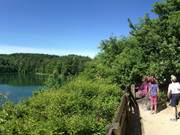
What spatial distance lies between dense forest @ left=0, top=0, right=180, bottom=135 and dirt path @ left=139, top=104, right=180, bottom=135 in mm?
1221

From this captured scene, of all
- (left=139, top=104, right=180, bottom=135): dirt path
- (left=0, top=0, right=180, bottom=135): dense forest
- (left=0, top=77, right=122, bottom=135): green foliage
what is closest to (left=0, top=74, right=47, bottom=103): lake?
(left=0, top=0, right=180, bottom=135): dense forest

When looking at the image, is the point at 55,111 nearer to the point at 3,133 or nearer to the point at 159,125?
the point at 3,133

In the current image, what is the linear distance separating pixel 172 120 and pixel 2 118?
6033 mm

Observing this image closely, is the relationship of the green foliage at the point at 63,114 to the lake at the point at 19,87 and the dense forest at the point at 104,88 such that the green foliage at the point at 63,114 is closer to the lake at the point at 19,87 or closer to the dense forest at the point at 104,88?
the dense forest at the point at 104,88

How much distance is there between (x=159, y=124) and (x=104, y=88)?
360 centimetres

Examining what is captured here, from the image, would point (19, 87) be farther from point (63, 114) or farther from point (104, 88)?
point (63, 114)

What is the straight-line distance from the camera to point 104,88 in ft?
50.6

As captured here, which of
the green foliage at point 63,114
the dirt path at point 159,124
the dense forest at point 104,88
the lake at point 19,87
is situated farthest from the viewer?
the lake at point 19,87

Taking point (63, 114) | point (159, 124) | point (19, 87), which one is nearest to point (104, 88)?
point (159, 124)

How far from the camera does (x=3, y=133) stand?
9.23 meters

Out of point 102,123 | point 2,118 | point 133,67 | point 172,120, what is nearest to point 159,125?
point 172,120

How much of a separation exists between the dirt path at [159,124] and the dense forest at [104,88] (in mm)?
1221

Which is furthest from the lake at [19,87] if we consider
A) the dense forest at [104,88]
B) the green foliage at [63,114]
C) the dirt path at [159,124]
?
the dirt path at [159,124]

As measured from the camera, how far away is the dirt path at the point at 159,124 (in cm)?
1130
